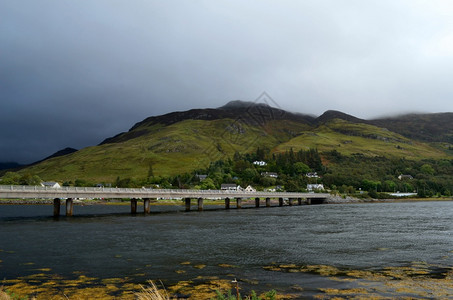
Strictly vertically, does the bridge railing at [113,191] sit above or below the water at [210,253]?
above

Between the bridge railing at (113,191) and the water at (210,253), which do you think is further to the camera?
the bridge railing at (113,191)

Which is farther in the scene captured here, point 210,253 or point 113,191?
point 113,191

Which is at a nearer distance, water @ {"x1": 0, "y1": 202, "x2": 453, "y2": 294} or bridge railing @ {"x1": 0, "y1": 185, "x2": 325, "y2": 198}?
water @ {"x1": 0, "y1": 202, "x2": 453, "y2": 294}

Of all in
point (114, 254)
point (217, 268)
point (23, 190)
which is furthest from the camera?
point (23, 190)

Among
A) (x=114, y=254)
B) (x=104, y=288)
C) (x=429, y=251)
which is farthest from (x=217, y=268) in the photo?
(x=429, y=251)

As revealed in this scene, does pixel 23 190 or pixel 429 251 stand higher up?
pixel 23 190

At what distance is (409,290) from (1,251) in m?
39.3

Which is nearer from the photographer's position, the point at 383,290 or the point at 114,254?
the point at 383,290

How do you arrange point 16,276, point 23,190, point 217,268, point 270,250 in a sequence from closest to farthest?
point 16,276, point 217,268, point 270,250, point 23,190

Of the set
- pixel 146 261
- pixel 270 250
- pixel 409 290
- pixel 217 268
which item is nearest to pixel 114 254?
pixel 146 261

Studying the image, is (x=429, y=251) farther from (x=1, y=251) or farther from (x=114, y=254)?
(x=1, y=251)

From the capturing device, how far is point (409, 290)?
21.5m

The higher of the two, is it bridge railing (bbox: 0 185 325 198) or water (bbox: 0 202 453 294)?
bridge railing (bbox: 0 185 325 198)

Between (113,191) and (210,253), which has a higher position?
(113,191)
